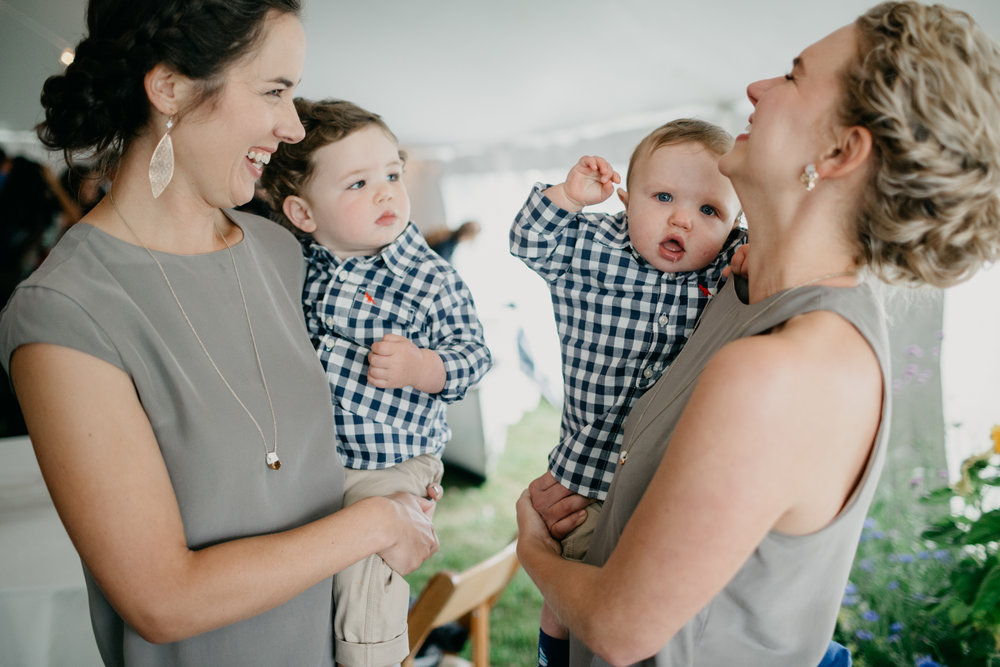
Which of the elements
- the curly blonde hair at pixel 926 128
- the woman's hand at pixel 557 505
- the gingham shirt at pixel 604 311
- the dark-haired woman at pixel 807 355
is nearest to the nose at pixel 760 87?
the dark-haired woman at pixel 807 355

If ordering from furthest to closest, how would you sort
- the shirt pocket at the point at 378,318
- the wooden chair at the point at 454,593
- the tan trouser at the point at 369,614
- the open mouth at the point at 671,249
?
the wooden chair at the point at 454,593 < the shirt pocket at the point at 378,318 < the open mouth at the point at 671,249 < the tan trouser at the point at 369,614

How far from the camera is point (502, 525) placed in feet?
17.1

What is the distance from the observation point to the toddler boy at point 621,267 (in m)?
1.42

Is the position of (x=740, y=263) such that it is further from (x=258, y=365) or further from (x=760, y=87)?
(x=258, y=365)

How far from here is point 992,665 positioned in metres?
2.06

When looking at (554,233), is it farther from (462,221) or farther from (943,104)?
(462,221)

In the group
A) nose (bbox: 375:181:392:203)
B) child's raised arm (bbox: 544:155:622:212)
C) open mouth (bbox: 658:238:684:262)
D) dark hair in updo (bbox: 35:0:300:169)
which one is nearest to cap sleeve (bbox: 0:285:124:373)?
dark hair in updo (bbox: 35:0:300:169)

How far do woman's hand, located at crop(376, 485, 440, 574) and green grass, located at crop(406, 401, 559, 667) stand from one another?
2.86m

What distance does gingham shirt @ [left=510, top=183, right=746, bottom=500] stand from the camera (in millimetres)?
1466

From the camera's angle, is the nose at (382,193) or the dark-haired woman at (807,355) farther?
the nose at (382,193)

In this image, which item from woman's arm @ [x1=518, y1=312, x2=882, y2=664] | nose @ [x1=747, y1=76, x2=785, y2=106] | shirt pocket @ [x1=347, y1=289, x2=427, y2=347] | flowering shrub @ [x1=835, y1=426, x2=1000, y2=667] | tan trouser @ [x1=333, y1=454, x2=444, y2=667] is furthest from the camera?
flowering shrub @ [x1=835, y1=426, x2=1000, y2=667]

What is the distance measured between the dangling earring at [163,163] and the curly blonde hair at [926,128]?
1.04 metres

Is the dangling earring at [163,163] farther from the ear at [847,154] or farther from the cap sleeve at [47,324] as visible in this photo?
the ear at [847,154]

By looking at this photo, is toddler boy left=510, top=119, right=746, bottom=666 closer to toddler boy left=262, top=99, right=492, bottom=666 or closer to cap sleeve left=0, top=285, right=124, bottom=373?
toddler boy left=262, top=99, right=492, bottom=666
